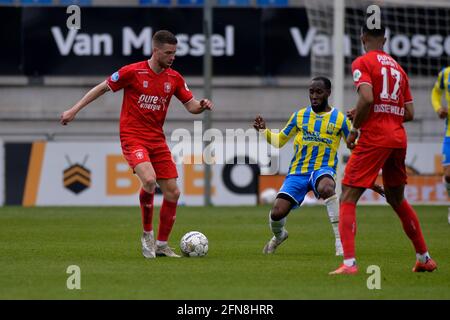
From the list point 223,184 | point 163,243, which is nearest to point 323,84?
point 163,243

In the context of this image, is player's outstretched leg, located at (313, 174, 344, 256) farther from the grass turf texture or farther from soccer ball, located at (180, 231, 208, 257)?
soccer ball, located at (180, 231, 208, 257)

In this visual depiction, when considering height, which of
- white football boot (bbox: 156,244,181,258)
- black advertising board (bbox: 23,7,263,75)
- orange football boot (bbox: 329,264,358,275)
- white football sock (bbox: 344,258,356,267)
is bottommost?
orange football boot (bbox: 329,264,358,275)

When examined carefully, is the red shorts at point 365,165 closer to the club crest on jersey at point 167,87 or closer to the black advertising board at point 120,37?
the club crest on jersey at point 167,87

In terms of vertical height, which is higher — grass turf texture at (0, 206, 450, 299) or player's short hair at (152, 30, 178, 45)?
player's short hair at (152, 30, 178, 45)

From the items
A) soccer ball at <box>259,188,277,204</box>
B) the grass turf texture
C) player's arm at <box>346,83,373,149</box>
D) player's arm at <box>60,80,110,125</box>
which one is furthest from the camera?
soccer ball at <box>259,188,277,204</box>

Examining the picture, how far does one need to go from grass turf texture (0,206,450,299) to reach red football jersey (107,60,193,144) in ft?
4.24

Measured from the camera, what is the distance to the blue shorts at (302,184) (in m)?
12.0

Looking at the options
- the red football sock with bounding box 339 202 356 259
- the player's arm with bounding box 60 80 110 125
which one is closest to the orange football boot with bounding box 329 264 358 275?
the red football sock with bounding box 339 202 356 259

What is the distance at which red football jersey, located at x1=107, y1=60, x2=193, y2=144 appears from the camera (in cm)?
1133

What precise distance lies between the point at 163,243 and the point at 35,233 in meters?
3.90

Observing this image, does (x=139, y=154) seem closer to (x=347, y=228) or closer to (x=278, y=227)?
(x=278, y=227)

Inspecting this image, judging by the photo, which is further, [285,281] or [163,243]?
[163,243]
